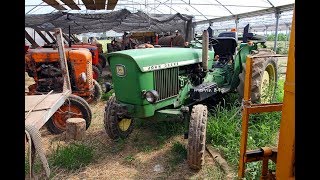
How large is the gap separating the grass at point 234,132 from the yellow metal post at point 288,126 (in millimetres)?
1800

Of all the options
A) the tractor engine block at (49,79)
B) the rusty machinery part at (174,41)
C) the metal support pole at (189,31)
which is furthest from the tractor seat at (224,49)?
the rusty machinery part at (174,41)

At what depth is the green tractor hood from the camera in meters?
3.48

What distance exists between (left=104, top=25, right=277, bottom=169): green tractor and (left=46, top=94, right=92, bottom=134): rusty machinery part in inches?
32.0

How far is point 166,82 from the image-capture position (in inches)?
150

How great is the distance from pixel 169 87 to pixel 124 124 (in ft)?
3.08

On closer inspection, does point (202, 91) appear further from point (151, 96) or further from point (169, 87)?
point (151, 96)

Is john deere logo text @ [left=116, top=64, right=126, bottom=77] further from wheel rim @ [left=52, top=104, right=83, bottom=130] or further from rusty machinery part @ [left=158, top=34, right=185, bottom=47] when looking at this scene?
rusty machinery part @ [left=158, top=34, right=185, bottom=47]

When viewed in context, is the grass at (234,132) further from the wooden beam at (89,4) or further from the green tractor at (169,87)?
the wooden beam at (89,4)

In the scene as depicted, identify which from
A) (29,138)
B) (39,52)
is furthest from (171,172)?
(39,52)

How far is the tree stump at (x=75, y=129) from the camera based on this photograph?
4152mm

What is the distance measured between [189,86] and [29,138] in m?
2.42
